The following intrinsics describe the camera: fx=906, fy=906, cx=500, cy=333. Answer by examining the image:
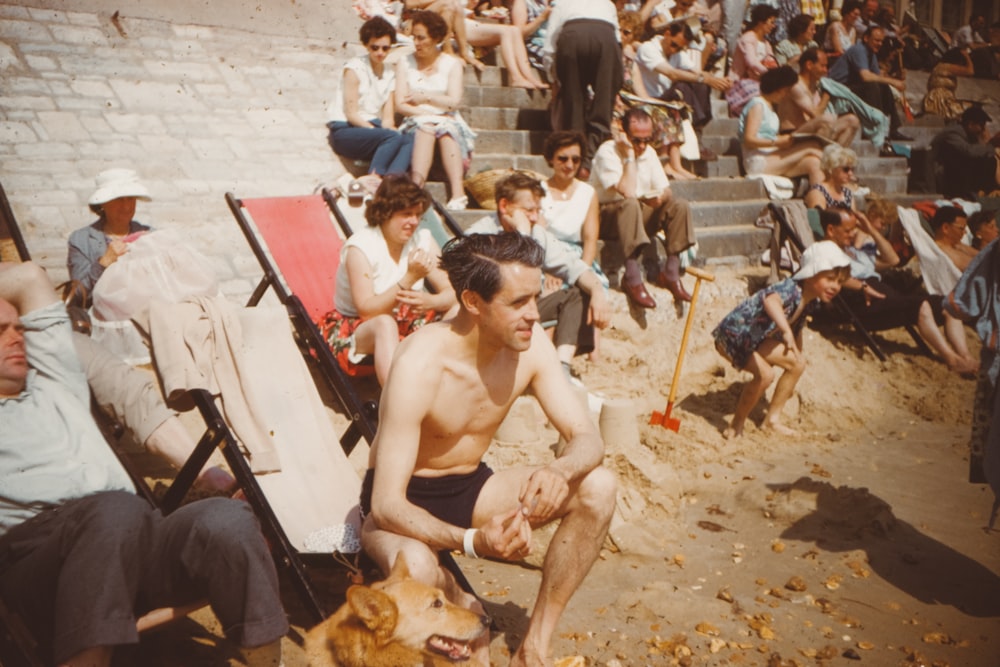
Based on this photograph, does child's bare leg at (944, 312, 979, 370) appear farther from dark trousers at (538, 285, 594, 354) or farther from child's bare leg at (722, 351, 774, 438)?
dark trousers at (538, 285, 594, 354)

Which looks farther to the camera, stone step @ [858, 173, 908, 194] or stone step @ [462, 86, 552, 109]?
stone step @ [858, 173, 908, 194]

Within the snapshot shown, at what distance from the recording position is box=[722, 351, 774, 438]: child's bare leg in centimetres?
677

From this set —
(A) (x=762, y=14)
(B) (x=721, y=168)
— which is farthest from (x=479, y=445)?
(A) (x=762, y=14)

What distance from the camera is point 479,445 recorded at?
3.63 metres

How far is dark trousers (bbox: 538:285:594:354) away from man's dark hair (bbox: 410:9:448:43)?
2687mm

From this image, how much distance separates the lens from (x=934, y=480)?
621 cm

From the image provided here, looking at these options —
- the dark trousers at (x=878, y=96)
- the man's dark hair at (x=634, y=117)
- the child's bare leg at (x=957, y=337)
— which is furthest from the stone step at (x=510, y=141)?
the dark trousers at (x=878, y=96)

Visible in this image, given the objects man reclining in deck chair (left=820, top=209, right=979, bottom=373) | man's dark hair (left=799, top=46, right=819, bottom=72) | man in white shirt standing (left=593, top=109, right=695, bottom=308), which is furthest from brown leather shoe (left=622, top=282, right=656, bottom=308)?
man's dark hair (left=799, top=46, right=819, bottom=72)

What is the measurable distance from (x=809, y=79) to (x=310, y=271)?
23.8 ft

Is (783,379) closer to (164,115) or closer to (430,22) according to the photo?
(430,22)

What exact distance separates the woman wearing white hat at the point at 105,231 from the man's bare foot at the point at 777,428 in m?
4.80

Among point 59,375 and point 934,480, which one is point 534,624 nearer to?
point 59,375

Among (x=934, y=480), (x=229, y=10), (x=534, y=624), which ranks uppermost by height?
(x=229, y=10)

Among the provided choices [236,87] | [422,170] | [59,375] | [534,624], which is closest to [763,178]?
[422,170]
